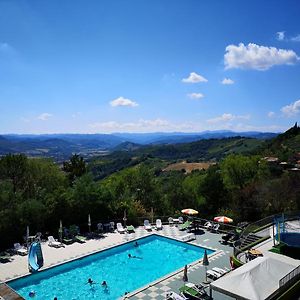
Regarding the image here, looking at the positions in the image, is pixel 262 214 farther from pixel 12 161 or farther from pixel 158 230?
pixel 12 161

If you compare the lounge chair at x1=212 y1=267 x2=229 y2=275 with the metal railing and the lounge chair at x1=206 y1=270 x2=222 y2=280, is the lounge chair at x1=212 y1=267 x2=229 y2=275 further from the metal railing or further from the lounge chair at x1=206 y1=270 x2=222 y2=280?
the metal railing

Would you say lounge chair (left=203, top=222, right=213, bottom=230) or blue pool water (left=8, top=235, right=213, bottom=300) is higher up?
lounge chair (left=203, top=222, right=213, bottom=230)

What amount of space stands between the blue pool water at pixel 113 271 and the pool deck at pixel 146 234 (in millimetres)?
553

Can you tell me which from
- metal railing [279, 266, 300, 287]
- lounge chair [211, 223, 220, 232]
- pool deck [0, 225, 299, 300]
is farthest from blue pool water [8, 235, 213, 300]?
metal railing [279, 266, 300, 287]

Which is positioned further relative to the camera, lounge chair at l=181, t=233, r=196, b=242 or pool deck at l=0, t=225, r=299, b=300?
lounge chair at l=181, t=233, r=196, b=242

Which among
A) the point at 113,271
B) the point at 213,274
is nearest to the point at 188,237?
the point at 113,271

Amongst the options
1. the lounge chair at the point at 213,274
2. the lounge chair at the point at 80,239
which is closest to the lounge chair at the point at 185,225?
the lounge chair at the point at 80,239

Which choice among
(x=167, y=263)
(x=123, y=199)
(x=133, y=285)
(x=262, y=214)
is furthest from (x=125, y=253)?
(x=262, y=214)

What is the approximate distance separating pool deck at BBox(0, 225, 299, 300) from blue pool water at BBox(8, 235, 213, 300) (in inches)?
21.8

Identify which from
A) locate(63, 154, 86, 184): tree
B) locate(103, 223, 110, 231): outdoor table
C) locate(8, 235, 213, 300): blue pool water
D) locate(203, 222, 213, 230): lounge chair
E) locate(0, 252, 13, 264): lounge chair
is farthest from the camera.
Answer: locate(63, 154, 86, 184): tree

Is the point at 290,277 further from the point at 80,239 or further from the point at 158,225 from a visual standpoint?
the point at 80,239

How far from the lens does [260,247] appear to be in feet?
66.9

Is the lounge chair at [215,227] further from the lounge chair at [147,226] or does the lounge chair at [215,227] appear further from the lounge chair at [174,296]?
the lounge chair at [174,296]

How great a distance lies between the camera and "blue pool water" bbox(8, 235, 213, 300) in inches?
709
